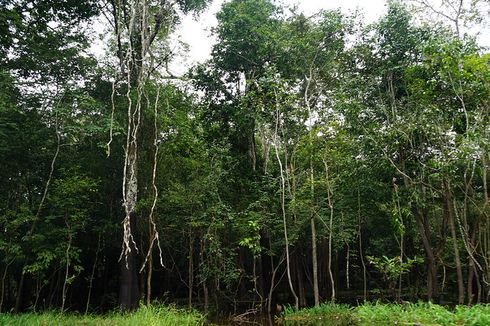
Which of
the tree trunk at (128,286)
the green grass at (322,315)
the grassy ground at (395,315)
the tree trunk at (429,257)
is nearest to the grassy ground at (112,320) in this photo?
the tree trunk at (128,286)

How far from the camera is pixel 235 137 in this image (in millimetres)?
13688

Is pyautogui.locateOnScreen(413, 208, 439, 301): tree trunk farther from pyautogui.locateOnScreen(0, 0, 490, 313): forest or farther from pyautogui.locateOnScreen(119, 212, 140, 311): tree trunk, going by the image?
pyautogui.locateOnScreen(119, 212, 140, 311): tree trunk

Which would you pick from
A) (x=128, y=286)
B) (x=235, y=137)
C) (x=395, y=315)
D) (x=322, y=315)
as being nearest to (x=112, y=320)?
(x=128, y=286)

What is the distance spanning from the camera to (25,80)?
10.3 m

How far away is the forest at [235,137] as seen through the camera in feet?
29.7

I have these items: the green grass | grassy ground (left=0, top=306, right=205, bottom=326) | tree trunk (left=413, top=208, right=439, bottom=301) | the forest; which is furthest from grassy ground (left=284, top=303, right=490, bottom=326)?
grassy ground (left=0, top=306, right=205, bottom=326)

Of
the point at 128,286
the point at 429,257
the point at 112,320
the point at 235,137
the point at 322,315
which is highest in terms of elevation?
the point at 235,137

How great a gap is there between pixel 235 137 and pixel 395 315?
25.9 ft

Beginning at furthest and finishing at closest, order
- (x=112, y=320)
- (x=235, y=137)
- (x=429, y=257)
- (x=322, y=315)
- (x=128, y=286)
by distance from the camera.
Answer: (x=235, y=137) < (x=429, y=257) < (x=322, y=315) < (x=128, y=286) < (x=112, y=320)

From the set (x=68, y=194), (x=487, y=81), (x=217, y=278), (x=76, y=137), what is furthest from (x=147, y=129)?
(x=487, y=81)

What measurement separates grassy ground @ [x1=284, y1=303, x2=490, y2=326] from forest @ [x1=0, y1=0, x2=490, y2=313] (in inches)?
39.5

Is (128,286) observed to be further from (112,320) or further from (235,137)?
(235,137)

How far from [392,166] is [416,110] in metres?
1.53

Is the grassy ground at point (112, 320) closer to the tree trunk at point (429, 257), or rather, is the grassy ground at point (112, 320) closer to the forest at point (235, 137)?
the forest at point (235, 137)
